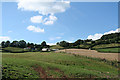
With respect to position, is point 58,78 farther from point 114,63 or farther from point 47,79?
point 114,63

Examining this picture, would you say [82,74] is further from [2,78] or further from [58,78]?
[2,78]

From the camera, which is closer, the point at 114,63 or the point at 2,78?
the point at 2,78

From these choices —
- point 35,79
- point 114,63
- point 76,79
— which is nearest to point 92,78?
point 76,79

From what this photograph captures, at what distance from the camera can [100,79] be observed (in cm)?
2414

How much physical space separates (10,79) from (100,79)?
16.7 meters

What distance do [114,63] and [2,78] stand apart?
40262mm

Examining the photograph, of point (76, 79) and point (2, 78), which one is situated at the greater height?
point (2, 78)

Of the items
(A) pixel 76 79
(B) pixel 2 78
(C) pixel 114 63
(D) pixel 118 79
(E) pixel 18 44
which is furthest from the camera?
(E) pixel 18 44

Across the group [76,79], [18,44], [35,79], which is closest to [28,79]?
[35,79]

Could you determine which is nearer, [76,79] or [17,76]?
[17,76]

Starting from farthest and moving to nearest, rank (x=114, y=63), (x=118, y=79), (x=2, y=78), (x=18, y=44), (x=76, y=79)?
(x=18, y=44) → (x=114, y=63) → (x=118, y=79) → (x=76, y=79) → (x=2, y=78)

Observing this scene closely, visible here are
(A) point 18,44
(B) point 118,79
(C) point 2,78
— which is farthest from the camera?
(A) point 18,44

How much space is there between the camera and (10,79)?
18.3 meters

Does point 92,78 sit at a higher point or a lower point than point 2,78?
lower
